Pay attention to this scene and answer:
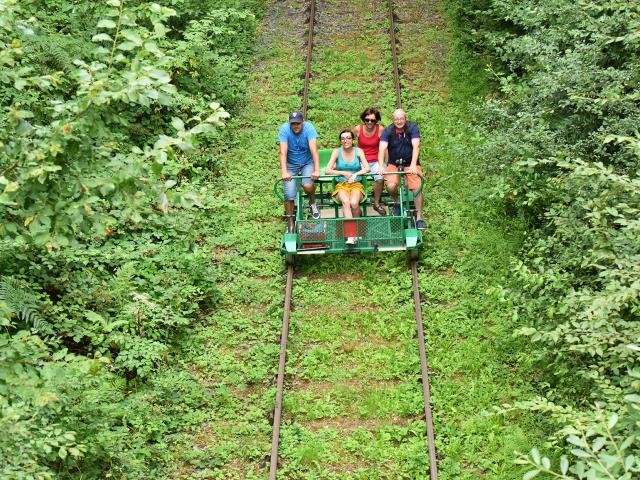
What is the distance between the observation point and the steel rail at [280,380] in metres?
9.02

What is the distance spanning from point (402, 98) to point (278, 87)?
254 centimetres

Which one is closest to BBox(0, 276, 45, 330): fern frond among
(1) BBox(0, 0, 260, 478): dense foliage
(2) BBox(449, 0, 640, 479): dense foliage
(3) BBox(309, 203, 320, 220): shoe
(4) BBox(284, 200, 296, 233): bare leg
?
(1) BBox(0, 0, 260, 478): dense foliage

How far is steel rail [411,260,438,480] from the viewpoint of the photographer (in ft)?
29.2

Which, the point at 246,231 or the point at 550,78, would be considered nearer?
the point at 550,78

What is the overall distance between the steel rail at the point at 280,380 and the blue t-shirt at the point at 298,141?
1.68 meters

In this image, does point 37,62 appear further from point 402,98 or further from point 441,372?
point 441,372

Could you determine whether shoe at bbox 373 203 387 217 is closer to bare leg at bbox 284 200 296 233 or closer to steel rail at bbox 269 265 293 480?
bare leg at bbox 284 200 296 233

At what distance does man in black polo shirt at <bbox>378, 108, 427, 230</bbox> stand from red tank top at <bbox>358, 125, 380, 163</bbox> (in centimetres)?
25

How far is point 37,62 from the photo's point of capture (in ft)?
45.8

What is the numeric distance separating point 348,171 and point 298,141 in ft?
2.83

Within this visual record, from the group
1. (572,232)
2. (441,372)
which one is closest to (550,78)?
(572,232)

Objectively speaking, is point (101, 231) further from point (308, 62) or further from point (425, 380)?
point (308, 62)

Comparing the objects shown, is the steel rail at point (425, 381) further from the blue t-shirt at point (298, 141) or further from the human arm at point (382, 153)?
the blue t-shirt at point (298, 141)

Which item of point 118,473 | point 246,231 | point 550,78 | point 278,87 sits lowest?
point 118,473
